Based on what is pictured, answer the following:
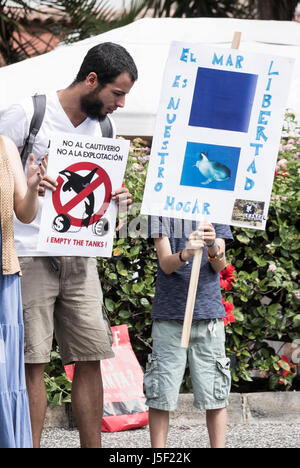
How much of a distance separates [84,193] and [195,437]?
5.98 ft

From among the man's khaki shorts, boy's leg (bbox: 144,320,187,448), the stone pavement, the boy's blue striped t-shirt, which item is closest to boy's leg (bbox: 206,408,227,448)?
boy's leg (bbox: 144,320,187,448)

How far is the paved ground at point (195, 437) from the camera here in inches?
178

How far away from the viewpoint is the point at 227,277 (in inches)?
197

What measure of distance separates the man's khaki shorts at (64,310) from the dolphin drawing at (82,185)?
8.1 inches

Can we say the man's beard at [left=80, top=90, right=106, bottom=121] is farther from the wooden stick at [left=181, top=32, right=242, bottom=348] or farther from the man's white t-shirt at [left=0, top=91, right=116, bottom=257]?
the wooden stick at [left=181, top=32, right=242, bottom=348]

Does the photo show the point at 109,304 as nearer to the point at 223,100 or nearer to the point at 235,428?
the point at 235,428

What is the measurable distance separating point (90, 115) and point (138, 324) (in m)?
1.89

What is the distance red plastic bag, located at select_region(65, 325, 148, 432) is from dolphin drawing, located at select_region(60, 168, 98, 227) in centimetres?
146

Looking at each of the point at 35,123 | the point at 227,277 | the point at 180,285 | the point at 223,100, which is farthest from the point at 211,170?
the point at 227,277

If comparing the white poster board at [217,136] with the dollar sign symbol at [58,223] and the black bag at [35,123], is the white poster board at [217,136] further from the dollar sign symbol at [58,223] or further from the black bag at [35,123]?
the black bag at [35,123]
